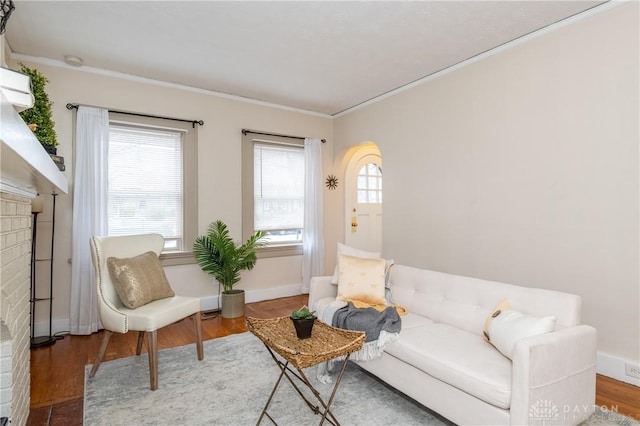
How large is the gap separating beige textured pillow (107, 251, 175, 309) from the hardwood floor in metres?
0.64

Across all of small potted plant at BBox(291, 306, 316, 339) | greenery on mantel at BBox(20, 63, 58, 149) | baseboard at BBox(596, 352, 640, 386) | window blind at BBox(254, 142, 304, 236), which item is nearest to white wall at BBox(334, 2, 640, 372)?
baseboard at BBox(596, 352, 640, 386)

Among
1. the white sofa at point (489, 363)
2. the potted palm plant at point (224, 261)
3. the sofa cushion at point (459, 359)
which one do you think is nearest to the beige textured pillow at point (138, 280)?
the potted palm plant at point (224, 261)

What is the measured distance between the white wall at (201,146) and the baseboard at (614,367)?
3527mm

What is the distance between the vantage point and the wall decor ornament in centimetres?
550

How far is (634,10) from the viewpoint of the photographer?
8.26ft

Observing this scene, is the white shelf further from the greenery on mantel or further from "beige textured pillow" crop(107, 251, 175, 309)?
"beige textured pillow" crop(107, 251, 175, 309)

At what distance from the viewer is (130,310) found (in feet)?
8.84

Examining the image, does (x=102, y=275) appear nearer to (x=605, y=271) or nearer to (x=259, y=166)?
(x=259, y=166)

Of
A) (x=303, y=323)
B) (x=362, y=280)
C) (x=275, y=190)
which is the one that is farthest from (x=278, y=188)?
(x=303, y=323)

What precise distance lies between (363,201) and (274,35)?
3252 mm

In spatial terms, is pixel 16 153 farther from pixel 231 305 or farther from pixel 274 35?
pixel 231 305

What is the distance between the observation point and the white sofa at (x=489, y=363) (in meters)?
1.65

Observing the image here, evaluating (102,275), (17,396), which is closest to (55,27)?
(102,275)

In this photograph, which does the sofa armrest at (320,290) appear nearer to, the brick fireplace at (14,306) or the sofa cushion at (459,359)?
the sofa cushion at (459,359)
